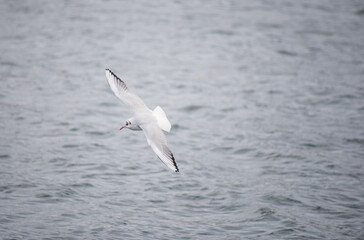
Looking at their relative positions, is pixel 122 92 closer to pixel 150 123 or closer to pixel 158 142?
pixel 150 123

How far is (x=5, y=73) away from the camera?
583 inches

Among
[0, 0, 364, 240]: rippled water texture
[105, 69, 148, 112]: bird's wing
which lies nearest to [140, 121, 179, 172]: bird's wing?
[105, 69, 148, 112]: bird's wing

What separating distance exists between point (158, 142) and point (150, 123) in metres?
0.55

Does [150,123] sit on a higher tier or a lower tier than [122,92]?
lower

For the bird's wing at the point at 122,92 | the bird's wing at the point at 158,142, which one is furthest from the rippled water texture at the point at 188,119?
the bird's wing at the point at 122,92

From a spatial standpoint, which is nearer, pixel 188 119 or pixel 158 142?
pixel 158 142

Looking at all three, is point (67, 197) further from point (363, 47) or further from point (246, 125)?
point (363, 47)

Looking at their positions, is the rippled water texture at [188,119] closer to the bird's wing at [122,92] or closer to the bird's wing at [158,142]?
the bird's wing at [158,142]

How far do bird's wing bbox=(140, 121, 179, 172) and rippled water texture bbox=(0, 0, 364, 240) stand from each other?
1.28 meters

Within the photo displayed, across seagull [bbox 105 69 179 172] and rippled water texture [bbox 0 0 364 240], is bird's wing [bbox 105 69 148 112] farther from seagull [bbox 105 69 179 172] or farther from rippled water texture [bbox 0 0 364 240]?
rippled water texture [bbox 0 0 364 240]

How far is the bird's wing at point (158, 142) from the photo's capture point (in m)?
7.72

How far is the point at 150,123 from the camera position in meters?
8.56

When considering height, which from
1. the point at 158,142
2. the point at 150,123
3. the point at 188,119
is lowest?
the point at 188,119

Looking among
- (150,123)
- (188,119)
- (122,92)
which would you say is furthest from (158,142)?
(188,119)
